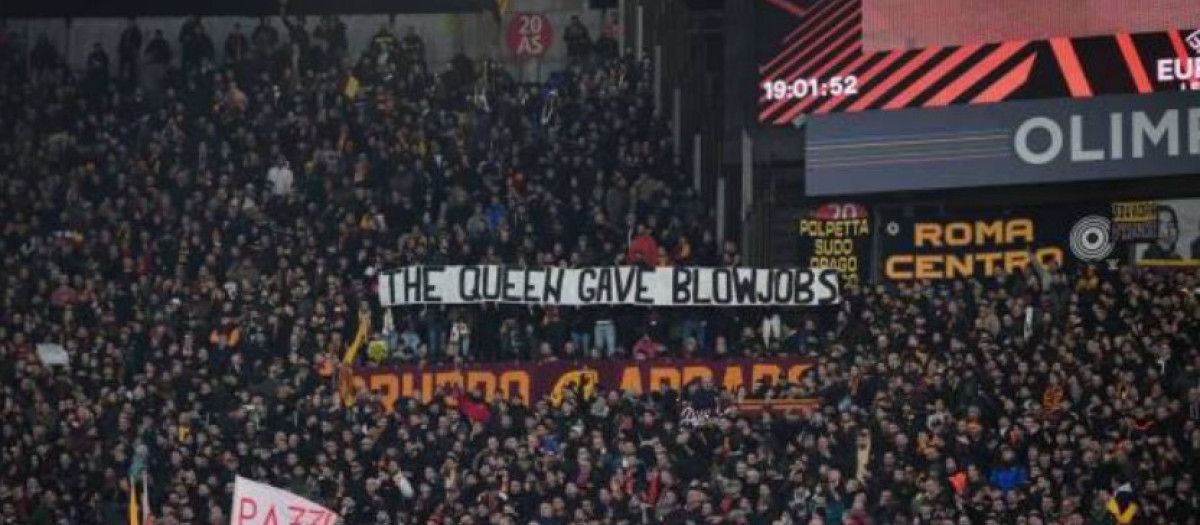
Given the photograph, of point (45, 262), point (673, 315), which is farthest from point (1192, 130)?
point (45, 262)

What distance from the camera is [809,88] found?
43.3 metres

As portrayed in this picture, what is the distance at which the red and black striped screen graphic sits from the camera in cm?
4147

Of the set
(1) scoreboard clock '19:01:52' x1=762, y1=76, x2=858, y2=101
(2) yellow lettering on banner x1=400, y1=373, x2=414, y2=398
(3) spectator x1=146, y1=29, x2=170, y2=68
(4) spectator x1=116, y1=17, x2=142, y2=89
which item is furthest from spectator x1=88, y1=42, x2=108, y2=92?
(1) scoreboard clock '19:01:52' x1=762, y1=76, x2=858, y2=101

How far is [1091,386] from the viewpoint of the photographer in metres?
37.7

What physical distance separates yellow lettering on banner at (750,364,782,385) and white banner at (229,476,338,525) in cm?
843

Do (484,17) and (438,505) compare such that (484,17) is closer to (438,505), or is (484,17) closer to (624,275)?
(624,275)

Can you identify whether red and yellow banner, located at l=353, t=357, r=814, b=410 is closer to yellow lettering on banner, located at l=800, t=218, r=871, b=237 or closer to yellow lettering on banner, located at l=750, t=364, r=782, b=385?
yellow lettering on banner, located at l=750, t=364, r=782, b=385

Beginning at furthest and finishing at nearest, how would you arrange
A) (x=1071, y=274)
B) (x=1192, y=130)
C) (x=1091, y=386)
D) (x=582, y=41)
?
1. (x=582, y=41)
2. (x=1071, y=274)
3. (x=1192, y=130)
4. (x=1091, y=386)

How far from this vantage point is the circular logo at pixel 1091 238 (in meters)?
44.7

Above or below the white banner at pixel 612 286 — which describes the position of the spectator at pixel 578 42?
above

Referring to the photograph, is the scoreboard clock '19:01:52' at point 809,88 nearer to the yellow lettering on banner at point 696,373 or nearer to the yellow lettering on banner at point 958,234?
the yellow lettering on banner at point 958,234

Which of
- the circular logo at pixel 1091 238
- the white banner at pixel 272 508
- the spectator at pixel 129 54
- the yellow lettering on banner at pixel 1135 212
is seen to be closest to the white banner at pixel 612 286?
the circular logo at pixel 1091 238

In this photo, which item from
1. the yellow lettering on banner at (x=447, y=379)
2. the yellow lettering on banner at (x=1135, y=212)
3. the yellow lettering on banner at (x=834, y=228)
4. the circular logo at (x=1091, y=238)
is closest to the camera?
the yellow lettering on banner at (x=447, y=379)

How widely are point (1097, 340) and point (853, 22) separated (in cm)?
640
